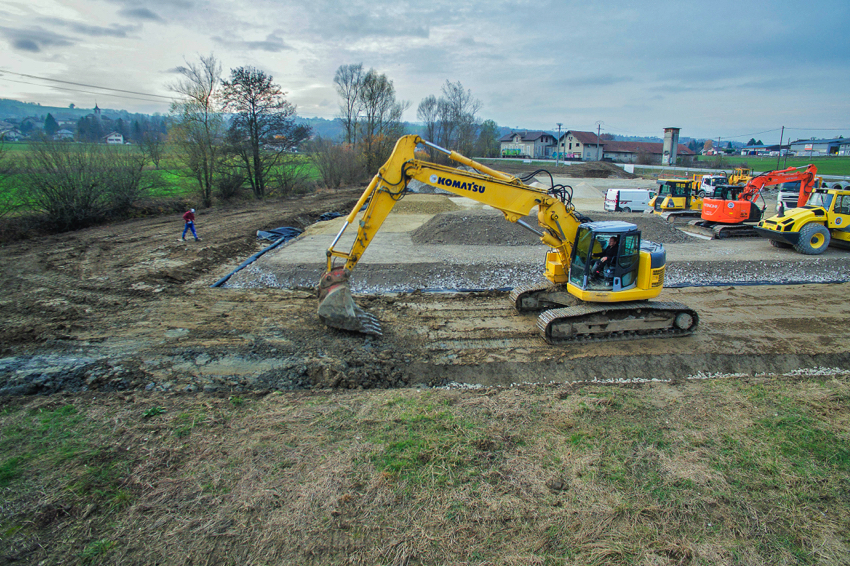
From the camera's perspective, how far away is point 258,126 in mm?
25562

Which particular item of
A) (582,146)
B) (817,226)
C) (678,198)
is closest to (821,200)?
(817,226)

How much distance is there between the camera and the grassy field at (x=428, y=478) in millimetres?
3627

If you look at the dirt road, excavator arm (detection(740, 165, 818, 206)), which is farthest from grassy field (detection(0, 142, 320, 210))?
excavator arm (detection(740, 165, 818, 206))

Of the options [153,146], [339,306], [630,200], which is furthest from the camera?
[630,200]

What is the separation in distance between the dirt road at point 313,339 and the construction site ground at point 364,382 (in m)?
0.04

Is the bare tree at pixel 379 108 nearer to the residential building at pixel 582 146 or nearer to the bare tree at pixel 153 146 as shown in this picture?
the bare tree at pixel 153 146

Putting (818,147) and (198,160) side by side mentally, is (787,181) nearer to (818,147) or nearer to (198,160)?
(198,160)

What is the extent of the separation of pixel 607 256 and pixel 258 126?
2382 centimetres

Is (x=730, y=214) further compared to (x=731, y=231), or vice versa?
(x=730, y=214)

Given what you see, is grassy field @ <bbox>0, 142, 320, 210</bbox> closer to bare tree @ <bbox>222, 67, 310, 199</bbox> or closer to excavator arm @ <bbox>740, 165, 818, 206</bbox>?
bare tree @ <bbox>222, 67, 310, 199</bbox>

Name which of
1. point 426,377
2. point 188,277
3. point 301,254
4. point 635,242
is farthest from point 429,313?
point 188,277

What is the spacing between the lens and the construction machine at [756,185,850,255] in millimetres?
13953

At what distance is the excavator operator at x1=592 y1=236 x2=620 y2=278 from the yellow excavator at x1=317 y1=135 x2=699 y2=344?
0.02m

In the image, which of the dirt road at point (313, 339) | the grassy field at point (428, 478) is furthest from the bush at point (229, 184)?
the grassy field at point (428, 478)
